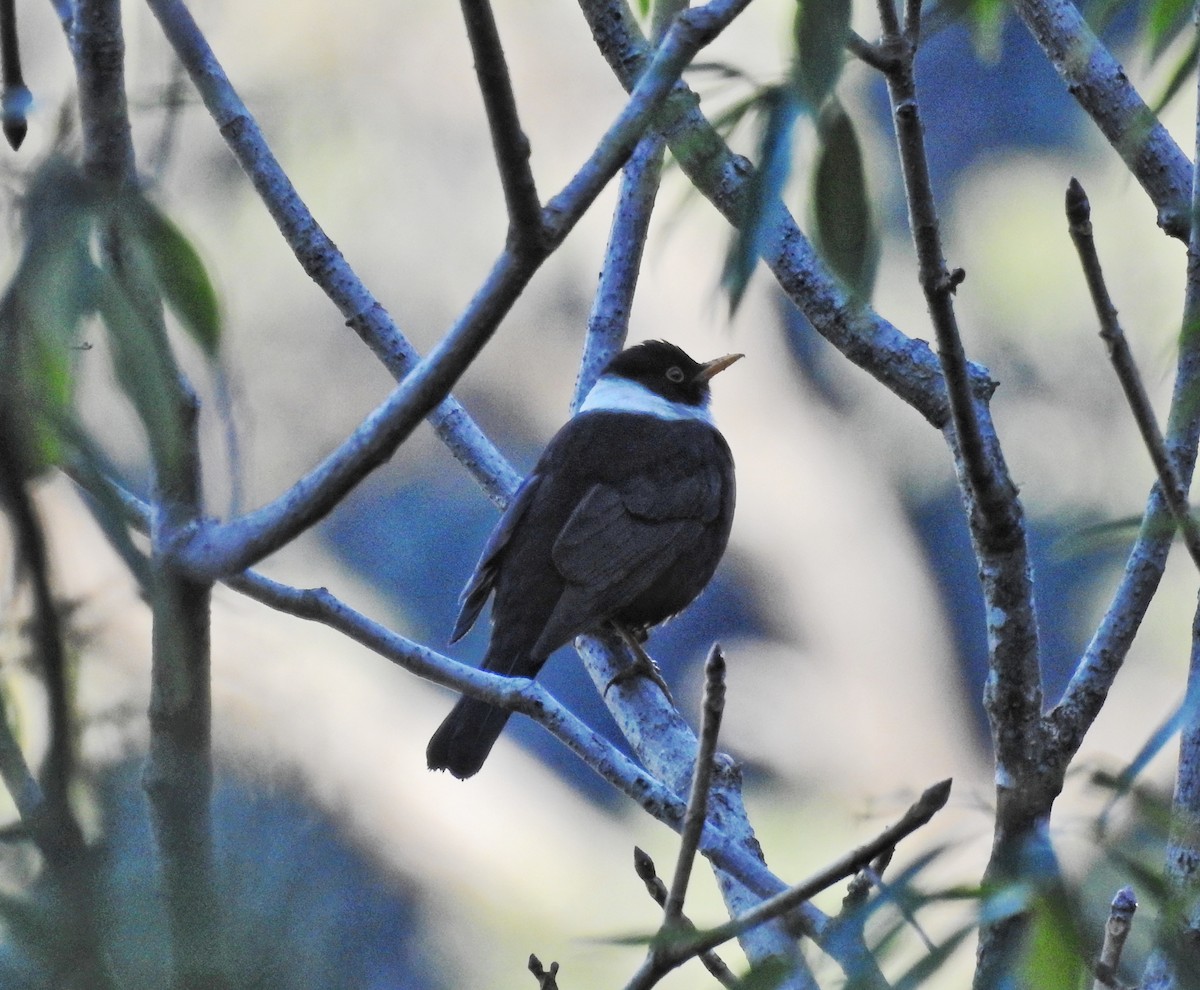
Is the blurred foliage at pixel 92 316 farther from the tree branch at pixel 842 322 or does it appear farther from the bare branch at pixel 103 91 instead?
the tree branch at pixel 842 322

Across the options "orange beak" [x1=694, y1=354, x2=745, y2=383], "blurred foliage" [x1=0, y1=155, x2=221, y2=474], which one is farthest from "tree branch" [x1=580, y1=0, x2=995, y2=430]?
"orange beak" [x1=694, y1=354, x2=745, y2=383]

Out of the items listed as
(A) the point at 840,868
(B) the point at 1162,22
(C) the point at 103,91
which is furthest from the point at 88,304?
(B) the point at 1162,22

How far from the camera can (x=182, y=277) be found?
1.12 m

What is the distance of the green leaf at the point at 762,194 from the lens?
1.16 meters

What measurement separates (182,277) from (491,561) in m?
2.79

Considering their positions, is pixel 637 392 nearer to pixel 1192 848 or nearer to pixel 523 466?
pixel 523 466

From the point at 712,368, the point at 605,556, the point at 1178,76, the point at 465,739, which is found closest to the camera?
the point at 1178,76

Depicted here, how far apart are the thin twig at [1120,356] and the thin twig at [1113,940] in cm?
37

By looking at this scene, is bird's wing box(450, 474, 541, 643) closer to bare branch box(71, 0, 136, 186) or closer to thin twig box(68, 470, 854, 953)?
thin twig box(68, 470, 854, 953)

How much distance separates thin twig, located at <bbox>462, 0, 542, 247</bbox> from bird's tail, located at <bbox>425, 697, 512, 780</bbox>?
2189mm

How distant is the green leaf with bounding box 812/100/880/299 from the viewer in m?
1.33

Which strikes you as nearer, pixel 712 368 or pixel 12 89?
pixel 12 89

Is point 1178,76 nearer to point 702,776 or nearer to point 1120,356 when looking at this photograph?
point 1120,356

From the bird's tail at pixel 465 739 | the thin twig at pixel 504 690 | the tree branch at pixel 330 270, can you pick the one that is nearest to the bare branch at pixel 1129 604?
the thin twig at pixel 504 690
